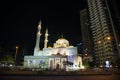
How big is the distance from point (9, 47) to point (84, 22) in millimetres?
65297

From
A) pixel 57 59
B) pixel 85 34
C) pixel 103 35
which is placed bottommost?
pixel 57 59

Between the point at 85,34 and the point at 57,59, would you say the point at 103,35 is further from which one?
the point at 57,59

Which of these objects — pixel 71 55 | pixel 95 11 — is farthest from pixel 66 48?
pixel 95 11

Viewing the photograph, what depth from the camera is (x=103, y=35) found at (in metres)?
68.8

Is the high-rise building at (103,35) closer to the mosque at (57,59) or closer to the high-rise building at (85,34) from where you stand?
the high-rise building at (85,34)

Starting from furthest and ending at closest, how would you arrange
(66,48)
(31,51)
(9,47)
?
(31,51)
(9,47)
(66,48)

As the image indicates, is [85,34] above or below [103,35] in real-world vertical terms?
above

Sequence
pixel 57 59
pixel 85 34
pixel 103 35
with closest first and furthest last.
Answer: pixel 57 59 < pixel 103 35 < pixel 85 34

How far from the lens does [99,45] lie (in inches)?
2825

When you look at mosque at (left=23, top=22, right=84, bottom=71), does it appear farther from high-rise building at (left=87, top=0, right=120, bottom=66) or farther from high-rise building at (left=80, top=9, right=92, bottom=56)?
high-rise building at (left=80, top=9, right=92, bottom=56)

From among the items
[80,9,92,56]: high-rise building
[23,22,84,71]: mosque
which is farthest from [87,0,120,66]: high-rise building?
[23,22,84,71]: mosque

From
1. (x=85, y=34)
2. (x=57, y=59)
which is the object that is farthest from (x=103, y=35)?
(x=57, y=59)

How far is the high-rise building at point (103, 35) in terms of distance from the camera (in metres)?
59.8

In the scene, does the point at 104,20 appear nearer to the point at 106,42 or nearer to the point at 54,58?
the point at 106,42
